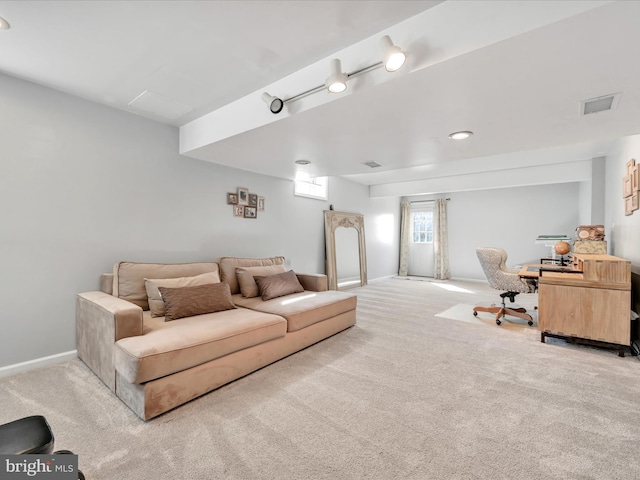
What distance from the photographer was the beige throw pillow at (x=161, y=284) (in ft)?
8.84

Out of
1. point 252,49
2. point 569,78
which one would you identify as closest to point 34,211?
point 252,49

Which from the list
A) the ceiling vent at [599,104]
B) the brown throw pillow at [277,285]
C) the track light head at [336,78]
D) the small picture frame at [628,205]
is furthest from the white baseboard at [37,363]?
the small picture frame at [628,205]

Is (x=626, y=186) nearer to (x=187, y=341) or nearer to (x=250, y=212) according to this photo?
(x=250, y=212)

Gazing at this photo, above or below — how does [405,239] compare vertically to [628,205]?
below

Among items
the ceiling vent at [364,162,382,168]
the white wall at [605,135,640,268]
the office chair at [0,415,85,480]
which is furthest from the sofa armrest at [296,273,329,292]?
the white wall at [605,135,640,268]

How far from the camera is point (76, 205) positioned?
9.05 ft

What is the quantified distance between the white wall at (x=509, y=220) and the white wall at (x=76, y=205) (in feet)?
21.0

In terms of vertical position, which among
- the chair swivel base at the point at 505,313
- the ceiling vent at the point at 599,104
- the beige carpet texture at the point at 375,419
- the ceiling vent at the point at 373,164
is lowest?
the beige carpet texture at the point at 375,419

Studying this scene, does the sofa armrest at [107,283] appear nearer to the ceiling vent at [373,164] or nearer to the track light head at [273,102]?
the track light head at [273,102]

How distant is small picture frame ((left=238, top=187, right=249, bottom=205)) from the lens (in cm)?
417

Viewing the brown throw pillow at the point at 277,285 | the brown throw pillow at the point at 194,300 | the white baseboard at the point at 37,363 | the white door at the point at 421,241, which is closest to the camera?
the white baseboard at the point at 37,363

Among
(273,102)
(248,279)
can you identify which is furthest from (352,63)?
(248,279)

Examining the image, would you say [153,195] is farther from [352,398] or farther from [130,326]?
[352,398]

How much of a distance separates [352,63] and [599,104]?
1.80m
